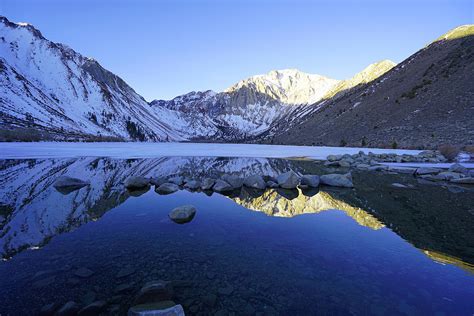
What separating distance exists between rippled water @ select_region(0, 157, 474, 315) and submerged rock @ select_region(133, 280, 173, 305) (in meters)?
0.26

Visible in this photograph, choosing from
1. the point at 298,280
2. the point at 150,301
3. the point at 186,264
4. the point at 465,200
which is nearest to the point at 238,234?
the point at 186,264

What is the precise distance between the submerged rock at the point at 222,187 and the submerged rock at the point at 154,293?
12056 mm

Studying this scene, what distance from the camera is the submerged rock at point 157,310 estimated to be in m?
5.18

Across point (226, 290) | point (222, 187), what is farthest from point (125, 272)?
point (222, 187)

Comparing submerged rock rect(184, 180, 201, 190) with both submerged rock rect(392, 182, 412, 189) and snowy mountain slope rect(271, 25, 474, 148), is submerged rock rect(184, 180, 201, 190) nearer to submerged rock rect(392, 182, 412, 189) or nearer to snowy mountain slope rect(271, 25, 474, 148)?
submerged rock rect(392, 182, 412, 189)

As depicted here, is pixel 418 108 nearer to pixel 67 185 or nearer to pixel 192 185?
pixel 192 185

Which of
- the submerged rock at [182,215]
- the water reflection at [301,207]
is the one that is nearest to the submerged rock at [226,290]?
the submerged rock at [182,215]

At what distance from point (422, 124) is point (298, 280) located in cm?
6528

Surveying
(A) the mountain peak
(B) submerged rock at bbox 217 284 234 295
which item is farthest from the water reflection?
(A) the mountain peak

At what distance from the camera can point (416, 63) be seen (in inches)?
3740

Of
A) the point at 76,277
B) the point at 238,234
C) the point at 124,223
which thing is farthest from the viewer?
the point at 124,223

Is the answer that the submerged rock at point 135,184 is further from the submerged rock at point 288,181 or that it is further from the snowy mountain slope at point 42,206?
the submerged rock at point 288,181

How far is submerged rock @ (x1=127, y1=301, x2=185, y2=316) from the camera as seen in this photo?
5180 millimetres

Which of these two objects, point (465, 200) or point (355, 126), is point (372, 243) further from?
point (355, 126)
